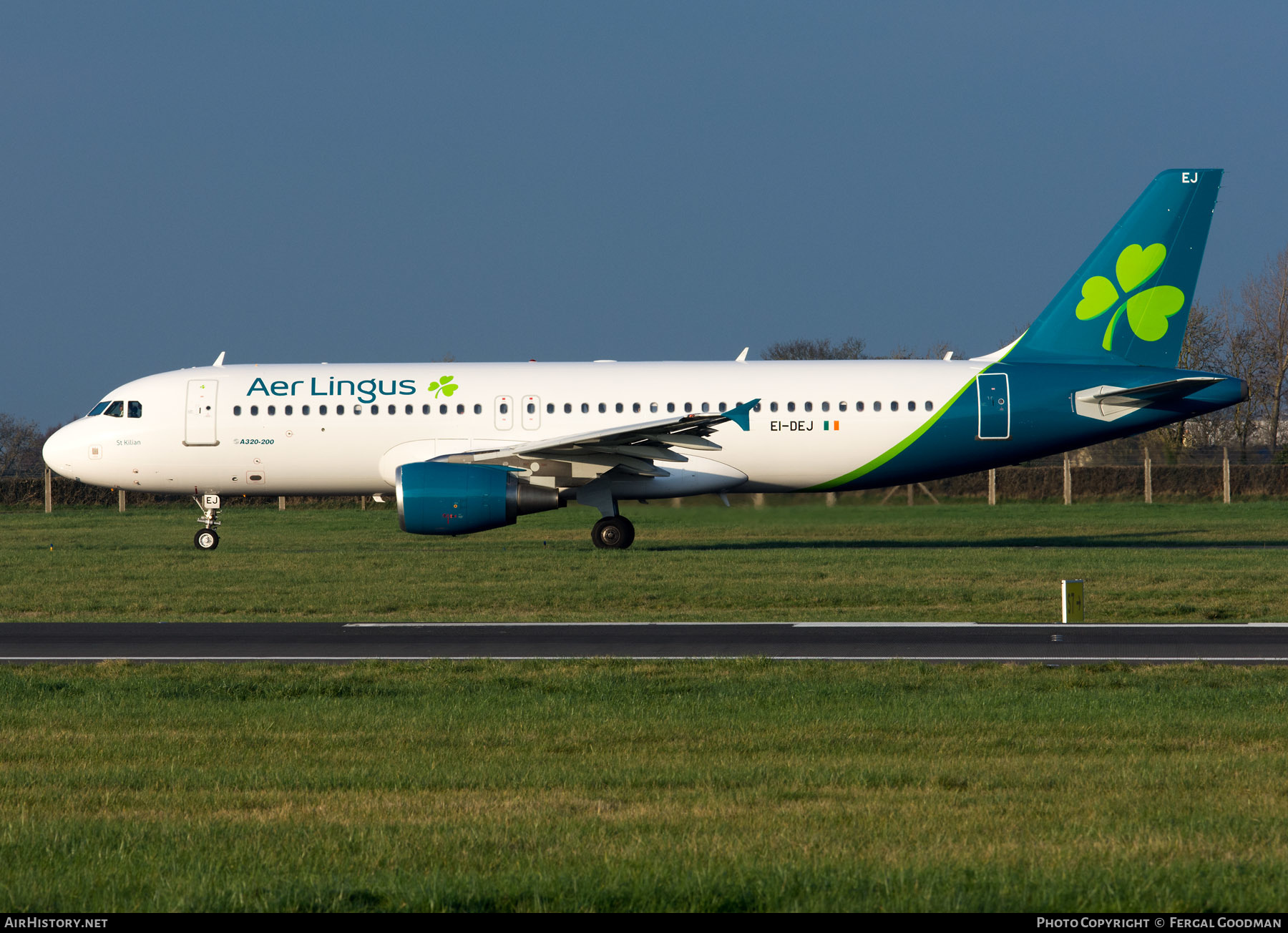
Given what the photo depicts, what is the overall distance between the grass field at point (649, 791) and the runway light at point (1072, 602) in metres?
4.00

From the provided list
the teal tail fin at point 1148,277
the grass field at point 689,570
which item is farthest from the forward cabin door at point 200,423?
the teal tail fin at point 1148,277

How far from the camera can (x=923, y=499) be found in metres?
42.7

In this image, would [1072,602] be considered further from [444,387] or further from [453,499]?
[444,387]

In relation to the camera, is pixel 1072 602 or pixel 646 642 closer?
pixel 646 642

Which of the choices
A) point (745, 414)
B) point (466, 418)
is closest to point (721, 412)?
point (745, 414)

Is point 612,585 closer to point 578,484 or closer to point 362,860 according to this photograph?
point 578,484

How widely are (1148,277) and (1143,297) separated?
0.40 m

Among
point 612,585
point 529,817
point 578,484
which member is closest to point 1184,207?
point 578,484

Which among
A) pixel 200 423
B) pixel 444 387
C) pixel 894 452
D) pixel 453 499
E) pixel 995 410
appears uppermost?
pixel 444 387

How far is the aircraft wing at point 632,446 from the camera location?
1020 inches

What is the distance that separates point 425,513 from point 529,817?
63.3 feet

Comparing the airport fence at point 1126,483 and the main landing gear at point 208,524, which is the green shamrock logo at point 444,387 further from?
the airport fence at point 1126,483

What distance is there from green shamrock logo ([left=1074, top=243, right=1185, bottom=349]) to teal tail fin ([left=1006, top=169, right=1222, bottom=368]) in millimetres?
14

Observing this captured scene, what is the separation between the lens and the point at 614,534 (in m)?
27.5
